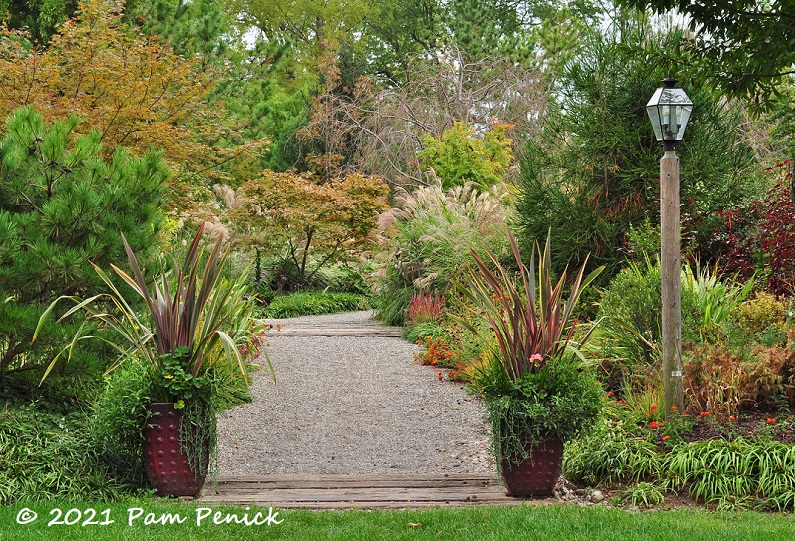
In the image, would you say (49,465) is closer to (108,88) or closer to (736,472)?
(736,472)

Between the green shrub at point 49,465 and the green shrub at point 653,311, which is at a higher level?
the green shrub at point 653,311

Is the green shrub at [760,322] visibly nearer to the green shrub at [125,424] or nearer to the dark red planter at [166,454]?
the dark red planter at [166,454]

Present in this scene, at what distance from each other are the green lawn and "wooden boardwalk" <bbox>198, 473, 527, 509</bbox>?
0.25 m

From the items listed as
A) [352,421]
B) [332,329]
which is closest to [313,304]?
[332,329]

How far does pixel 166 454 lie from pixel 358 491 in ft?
3.56

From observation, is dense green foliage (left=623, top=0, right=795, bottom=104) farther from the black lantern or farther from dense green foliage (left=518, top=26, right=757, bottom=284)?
dense green foliage (left=518, top=26, right=757, bottom=284)

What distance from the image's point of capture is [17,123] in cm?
553

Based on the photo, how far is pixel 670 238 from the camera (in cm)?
569

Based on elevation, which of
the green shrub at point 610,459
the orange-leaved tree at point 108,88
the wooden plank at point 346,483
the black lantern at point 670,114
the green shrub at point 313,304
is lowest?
the wooden plank at point 346,483

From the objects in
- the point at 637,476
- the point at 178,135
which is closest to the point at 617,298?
the point at 637,476

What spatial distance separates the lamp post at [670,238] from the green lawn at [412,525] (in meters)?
1.35

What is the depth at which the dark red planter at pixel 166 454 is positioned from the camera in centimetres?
460

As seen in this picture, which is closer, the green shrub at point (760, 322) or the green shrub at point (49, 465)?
the green shrub at point (49, 465)

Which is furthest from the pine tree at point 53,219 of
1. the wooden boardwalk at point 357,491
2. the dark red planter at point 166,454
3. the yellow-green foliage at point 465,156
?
the yellow-green foliage at point 465,156
